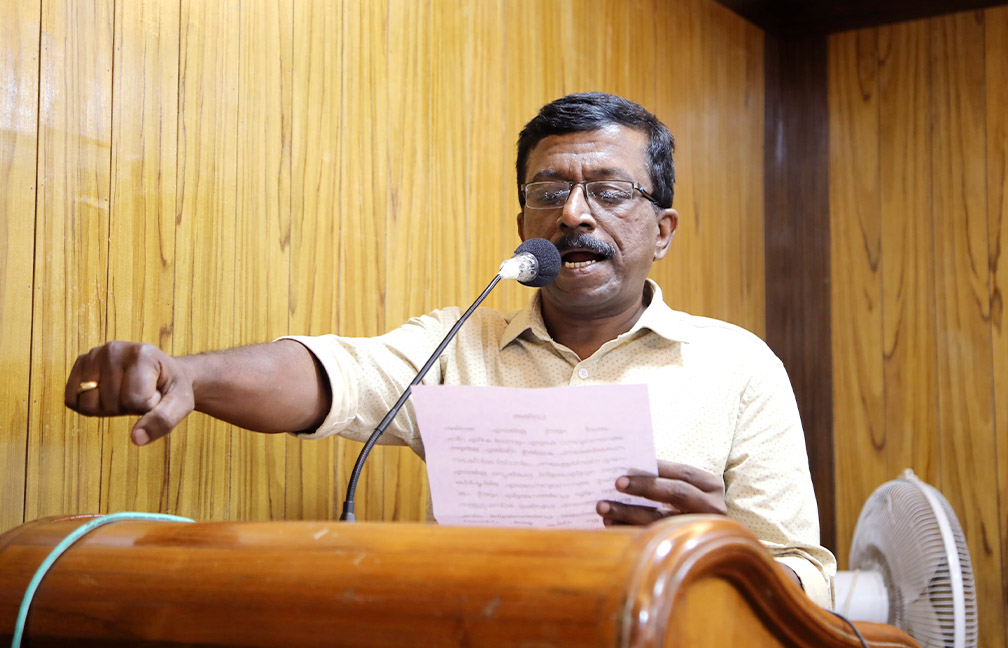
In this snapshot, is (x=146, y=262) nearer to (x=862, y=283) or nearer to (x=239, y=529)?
(x=239, y=529)

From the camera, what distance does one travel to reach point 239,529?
0.85 m

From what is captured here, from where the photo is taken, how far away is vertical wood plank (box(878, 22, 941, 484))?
131 inches

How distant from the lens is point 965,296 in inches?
129

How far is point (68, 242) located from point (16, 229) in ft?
0.27

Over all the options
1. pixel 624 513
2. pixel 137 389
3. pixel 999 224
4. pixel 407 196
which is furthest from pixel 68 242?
pixel 999 224

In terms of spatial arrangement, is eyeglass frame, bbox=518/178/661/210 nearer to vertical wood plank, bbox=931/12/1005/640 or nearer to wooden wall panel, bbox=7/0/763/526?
wooden wall panel, bbox=7/0/763/526

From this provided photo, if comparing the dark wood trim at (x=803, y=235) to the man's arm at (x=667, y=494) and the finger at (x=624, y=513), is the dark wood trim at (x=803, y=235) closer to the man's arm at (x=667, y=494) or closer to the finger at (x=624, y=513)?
the man's arm at (x=667, y=494)

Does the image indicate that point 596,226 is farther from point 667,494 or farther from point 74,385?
point 74,385

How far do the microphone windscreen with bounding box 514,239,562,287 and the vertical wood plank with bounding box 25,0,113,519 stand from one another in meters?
0.67

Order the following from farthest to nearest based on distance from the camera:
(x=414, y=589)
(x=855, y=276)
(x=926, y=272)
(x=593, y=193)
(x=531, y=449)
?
1. (x=855, y=276)
2. (x=926, y=272)
3. (x=593, y=193)
4. (x=531, y=449)
5. (x=414, y=589)

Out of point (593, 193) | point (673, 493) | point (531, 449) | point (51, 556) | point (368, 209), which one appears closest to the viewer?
point (51, 556)

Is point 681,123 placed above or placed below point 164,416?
above

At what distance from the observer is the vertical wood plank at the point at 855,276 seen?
3.41 m

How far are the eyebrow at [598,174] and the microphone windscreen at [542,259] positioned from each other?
0.97ft
